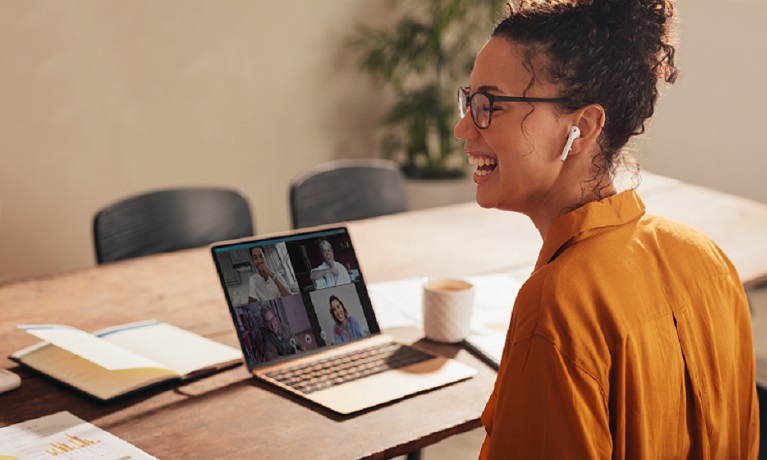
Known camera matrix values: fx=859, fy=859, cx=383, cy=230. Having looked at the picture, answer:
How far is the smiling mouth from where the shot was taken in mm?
1278

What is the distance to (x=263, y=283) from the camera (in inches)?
60.1

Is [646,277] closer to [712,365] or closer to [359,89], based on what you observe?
[712,365]

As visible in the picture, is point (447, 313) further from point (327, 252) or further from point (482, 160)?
point (482, 160)

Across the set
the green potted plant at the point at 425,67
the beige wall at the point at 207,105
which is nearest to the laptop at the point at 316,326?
the beige wall at the point at 207,105

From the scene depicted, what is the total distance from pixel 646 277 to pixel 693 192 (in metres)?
2.14

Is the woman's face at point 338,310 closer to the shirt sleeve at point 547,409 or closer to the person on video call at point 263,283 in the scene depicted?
the person on video call at point 263,283

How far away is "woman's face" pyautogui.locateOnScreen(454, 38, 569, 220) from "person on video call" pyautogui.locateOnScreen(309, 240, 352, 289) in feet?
1.45

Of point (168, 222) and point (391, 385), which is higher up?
point (168, 222)

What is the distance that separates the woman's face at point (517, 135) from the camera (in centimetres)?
117

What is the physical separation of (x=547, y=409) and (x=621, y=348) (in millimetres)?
125

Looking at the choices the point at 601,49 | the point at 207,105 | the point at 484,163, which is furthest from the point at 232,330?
the point at 207,105

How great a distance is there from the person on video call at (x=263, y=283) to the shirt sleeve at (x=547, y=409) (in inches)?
24.1

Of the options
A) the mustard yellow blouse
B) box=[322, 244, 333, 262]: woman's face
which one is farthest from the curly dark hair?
box=[322, 244, 333, 262]: woman's face

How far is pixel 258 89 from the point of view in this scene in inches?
167
